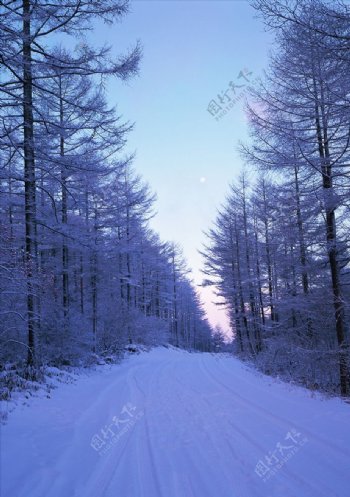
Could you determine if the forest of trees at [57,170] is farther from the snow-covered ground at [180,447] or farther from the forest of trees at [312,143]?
the forest of trees at [312,143]

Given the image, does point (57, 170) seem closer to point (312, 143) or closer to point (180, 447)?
point (312, 143)

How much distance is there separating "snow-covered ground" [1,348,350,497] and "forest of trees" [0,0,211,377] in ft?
11.6

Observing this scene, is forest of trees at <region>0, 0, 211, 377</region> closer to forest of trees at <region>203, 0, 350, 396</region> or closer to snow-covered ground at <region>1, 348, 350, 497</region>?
snow-covered ground at <region>1, 348, 350, 497</region>

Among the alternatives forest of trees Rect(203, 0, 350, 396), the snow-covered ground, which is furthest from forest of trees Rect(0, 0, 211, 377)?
forest of trees Rect(203, 0, 350, 396)

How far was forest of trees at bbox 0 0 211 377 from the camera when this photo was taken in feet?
27.7

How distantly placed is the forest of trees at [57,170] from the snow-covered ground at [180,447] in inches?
139

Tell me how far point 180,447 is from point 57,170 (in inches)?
413

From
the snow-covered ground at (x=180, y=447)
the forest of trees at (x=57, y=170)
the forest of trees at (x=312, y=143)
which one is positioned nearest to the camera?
the snow-covered ground at (x=180, y=447)

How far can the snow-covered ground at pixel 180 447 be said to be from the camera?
346 cm

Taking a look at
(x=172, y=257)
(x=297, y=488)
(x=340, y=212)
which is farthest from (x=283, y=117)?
(x=172, y=257)

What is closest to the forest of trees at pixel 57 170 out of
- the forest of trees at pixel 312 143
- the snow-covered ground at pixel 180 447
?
the snow-covered ground at pixel 180 447

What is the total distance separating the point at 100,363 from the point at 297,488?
13058 millimetres

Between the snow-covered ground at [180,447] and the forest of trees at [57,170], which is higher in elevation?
the forest of trees at [57,170]

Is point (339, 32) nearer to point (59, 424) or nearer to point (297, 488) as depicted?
point (297, 488)
